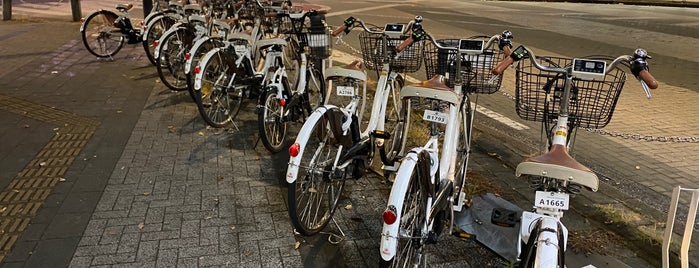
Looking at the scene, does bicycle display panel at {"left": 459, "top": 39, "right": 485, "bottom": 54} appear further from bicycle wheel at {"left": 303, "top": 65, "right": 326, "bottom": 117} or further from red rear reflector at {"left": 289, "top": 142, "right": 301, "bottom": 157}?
bicycle wheel at {"left": 303, "top": 65, "right": 326, "bottom": 117}

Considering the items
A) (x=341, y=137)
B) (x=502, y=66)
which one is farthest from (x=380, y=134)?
(x=502, y=66)

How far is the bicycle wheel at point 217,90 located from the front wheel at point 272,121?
0.80 metres

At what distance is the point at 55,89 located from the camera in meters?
6.64

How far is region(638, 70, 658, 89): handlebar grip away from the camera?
2406 millimetres

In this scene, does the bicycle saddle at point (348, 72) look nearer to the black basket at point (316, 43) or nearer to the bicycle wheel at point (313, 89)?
the black basket at point (316, 43)

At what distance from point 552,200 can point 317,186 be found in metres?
1.66

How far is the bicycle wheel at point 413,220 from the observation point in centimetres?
256

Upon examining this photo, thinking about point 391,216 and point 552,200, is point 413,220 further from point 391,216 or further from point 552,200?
point 552,200

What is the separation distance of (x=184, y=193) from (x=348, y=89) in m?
1.54

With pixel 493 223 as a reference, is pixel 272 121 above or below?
above

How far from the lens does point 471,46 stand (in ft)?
10.2

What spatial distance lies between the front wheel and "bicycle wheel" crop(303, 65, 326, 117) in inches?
15.7

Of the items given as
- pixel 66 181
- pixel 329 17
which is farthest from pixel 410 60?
pixel 329 17

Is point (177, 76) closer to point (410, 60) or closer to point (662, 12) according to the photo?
point (410, 60)
